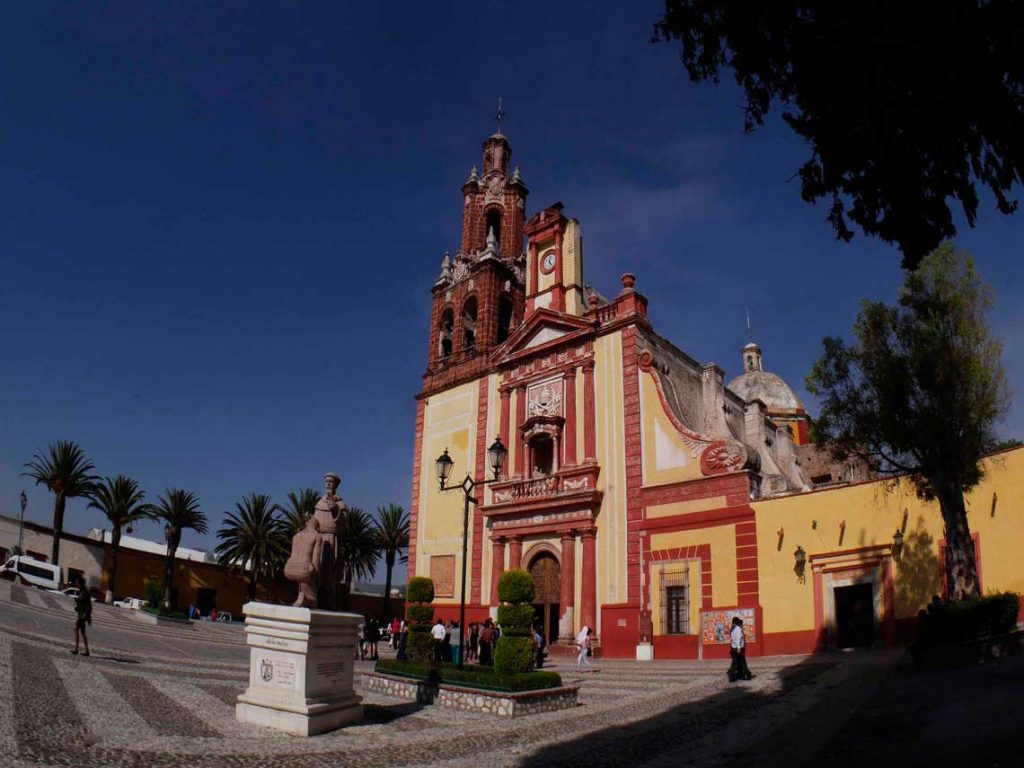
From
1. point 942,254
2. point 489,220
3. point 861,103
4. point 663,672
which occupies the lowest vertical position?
point 663,672

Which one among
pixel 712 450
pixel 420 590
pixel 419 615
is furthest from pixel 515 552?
pixel 419 615

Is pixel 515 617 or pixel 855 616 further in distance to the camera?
pixel 855 616

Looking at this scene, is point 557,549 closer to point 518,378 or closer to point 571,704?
point 518,378

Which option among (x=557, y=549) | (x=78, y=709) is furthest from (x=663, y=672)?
(x=78, y=709)

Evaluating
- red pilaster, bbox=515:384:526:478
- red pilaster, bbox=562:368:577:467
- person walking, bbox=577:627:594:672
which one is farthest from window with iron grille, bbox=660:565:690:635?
red pilaster, bbox=515:384:526:478

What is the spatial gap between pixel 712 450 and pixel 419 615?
1055cm

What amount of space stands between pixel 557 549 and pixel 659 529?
13.5 feet

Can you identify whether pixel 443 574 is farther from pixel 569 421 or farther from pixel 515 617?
pixel 515 617

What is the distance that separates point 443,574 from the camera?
29281 millimetres

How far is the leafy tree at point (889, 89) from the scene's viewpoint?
555cm

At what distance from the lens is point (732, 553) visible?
20.8 metres

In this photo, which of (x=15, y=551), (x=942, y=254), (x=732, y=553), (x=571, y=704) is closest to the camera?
(x=571, y=704)

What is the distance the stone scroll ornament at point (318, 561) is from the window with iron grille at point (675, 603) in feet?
46.1

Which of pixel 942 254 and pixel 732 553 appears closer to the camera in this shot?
pixel 942 254
